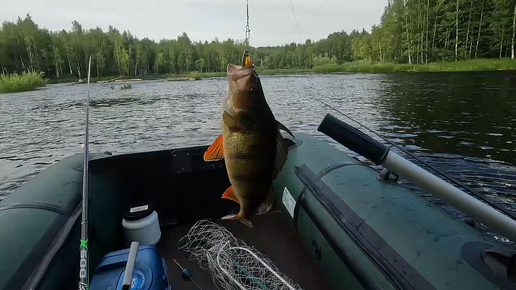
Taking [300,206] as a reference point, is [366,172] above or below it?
above

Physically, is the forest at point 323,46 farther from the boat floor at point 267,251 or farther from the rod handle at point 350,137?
the rod handle at point 350,137

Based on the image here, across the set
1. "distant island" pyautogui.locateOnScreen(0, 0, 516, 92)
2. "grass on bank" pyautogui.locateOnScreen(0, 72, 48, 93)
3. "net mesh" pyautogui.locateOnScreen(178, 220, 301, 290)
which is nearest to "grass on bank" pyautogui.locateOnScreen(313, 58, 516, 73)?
"distant island" pyautogui.locateOnScreen(0, 0, 516, 92)

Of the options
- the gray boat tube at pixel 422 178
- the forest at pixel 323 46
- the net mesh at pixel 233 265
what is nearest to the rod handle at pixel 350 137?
the gray boat tube at pixel 422 178

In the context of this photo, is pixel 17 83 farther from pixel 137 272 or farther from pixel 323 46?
pixel 323 46

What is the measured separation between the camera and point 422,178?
5.53 ft

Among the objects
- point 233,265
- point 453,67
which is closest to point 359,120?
point 233,265

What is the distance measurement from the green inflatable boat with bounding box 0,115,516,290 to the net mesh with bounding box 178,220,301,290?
0.16 m

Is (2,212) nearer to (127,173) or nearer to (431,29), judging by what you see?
(127,173)

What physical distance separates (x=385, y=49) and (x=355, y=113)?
61.5m

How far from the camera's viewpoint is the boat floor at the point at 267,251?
3.70 meters

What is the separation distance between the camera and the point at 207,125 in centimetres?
1619

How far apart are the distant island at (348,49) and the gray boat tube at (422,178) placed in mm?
25036

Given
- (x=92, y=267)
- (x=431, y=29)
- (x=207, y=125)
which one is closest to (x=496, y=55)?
(x=431, y=29)

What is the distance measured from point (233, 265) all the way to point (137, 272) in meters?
1.24
